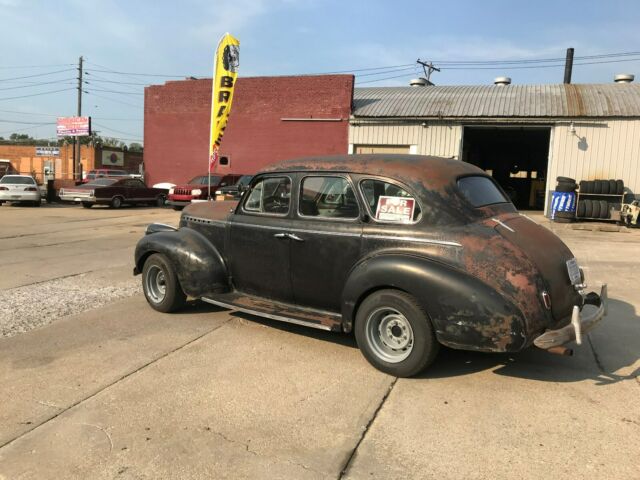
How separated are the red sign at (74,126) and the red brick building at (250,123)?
11.7 m

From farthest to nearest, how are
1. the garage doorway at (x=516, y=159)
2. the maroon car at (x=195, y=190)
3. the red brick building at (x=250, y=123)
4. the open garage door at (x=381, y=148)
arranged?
1. the garage doorway at (x=516, y=159)
2. the red brick building at (x=250, y=123)
3. the open garage door at (x=381, y=148)
4. the maroon car at (x=195, y=190)

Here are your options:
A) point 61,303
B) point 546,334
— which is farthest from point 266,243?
point 61,303

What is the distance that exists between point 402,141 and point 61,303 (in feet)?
59.3

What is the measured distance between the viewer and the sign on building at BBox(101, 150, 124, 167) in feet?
194

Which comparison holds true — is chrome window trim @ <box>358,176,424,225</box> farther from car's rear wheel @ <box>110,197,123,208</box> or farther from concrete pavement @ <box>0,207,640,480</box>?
car's rear wheel @ <box>110,197,123,208</box>

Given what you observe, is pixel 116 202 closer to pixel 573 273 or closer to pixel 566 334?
pixel 573 273

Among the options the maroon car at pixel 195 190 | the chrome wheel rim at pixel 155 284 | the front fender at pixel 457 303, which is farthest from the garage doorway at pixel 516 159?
the front fender at pixel 457 303

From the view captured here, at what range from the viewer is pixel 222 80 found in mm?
15031

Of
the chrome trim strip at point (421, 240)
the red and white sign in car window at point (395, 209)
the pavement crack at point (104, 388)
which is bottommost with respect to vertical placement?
the pavement crack at point (104, 388)

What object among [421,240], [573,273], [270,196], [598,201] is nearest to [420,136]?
[598,201]

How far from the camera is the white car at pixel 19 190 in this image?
77.5 ft

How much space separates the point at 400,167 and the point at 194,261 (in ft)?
7.81

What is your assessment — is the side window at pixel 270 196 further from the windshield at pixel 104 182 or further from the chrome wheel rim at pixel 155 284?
the windshield at pixel 104 182

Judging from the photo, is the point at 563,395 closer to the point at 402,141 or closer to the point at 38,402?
the point at 38,402
